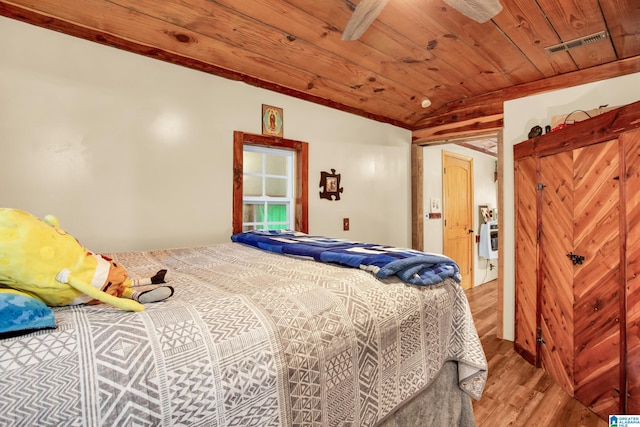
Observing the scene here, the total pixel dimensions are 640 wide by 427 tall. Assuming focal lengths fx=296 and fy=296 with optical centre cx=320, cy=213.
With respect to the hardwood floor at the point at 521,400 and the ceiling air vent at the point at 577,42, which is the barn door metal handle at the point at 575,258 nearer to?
the hardwood floor at the point at 521,400

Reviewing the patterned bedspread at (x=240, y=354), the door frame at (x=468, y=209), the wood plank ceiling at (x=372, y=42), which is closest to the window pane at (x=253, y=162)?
the wood plank ceiling at (x=372, y=42)

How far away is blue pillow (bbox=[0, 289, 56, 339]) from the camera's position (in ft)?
1.85

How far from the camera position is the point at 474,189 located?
5.15m

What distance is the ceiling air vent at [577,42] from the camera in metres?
2.07

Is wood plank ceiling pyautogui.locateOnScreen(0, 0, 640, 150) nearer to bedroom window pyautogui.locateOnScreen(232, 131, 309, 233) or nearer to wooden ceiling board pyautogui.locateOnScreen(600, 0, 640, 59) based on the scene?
wooden ceiling board pyautogui.locateOnScreen(600, 0, 640, 59)

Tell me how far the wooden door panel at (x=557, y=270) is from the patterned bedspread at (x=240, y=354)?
51.4 inches

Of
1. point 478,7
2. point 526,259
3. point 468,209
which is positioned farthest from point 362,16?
point 468,209

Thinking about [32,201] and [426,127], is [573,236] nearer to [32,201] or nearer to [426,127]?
[426,127]

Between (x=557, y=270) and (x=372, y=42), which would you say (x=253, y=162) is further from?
(x=557, y=270)

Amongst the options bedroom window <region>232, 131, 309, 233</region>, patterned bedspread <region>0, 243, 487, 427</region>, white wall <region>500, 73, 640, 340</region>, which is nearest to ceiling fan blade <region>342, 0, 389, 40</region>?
bedroom window <region>232, 131, 309, 233</region>

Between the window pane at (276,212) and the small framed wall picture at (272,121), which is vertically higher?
the small framed wall picture at (272,121)

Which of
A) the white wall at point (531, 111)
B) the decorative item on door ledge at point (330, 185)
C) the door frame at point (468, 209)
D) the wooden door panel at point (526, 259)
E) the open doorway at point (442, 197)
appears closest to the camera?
the white wall at point (531, 111)

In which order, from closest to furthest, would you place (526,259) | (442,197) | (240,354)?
(240,354) → (526,259) → (442,197)

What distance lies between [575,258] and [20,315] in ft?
8.95
